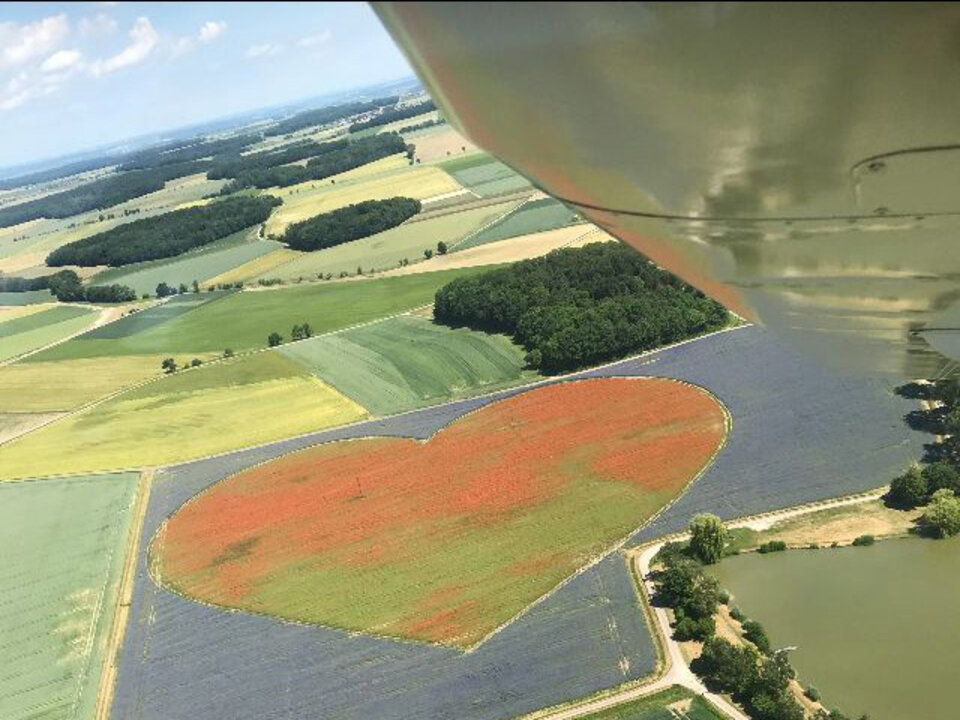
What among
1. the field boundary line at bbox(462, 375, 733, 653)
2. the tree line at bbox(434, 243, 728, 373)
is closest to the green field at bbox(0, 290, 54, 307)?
the tree line at bbox(434, 243, 728, 373)

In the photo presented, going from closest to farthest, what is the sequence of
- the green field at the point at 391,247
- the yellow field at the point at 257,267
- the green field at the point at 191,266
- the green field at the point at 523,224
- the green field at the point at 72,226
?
the green field at the point at 523,224 → the green field at the point at 391,247 → the yellow field at the point at 257,267 → the green field at the point at 191,266 → the green field at the point at 72,226

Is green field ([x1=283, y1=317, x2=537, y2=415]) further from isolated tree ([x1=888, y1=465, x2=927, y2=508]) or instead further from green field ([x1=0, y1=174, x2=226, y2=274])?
green field ([x1=0, y1=174, x2=226, y2=274])

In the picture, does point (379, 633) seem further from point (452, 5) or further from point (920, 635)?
point (452, 5)

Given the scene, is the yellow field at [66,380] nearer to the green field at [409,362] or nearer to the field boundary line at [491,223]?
the green field at [409,362]

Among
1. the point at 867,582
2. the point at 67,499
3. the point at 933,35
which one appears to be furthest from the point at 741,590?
the point at 67,499

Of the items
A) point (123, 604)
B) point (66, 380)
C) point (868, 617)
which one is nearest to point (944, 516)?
point (868, 617)

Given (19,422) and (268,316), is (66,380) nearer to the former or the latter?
(19,422)

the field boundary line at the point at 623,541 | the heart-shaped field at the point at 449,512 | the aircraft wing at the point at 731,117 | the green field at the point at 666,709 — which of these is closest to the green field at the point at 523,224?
the heart-shaped field at the point at 449,512

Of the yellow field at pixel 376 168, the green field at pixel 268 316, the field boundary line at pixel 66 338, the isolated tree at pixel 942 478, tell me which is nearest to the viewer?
the isolated tree at pixel 942 478
